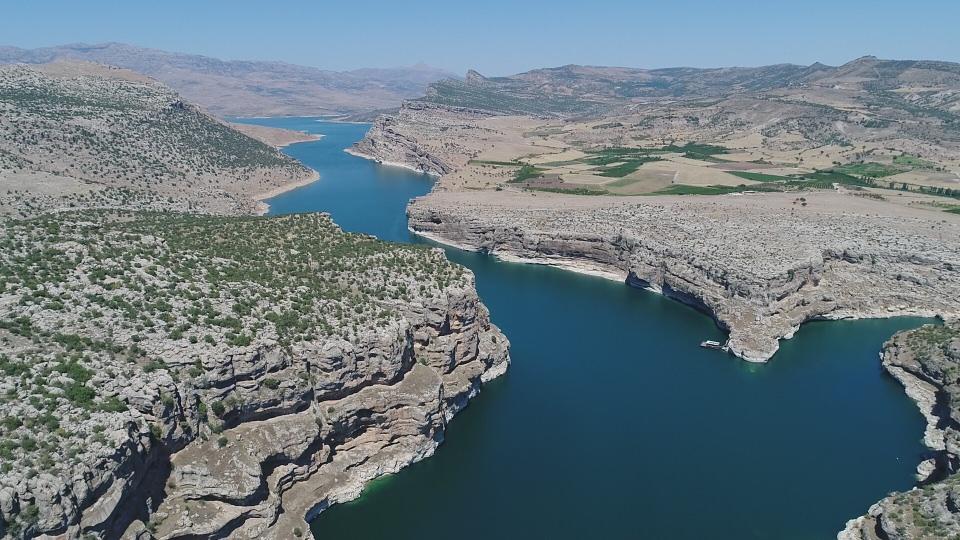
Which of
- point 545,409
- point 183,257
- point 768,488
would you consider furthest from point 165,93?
point 768,488

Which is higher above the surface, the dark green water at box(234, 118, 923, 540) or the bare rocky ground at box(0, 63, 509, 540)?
the bare rocky ground at box(0, 63, 509, 540)

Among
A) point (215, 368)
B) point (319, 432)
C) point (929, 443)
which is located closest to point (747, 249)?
point (929, 443)

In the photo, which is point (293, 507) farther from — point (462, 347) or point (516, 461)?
point (462, 347)

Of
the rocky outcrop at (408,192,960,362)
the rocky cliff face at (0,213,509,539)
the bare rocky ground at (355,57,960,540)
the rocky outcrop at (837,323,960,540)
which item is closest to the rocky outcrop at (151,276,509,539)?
the rocky cliff face at (0,213,509,539)

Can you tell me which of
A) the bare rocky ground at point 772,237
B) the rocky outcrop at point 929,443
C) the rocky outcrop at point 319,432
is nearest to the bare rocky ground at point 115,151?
the bare rocky ground at point 772,237

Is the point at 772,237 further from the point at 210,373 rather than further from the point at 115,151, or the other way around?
the point at 115,151

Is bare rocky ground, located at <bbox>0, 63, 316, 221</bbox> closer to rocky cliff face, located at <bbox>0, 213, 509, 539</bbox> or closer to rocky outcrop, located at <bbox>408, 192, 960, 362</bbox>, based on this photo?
rocky cliff face, located at <bbox>0, 213, 509, 539</bbox>

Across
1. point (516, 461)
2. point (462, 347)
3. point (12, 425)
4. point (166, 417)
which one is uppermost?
point (12, 425)
